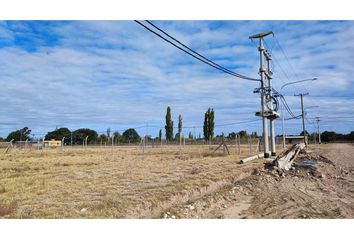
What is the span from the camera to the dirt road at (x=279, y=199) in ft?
23.2

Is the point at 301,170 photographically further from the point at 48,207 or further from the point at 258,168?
the point at 48,207

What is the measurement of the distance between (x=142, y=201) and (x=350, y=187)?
23.2 ft

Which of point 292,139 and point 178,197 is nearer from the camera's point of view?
point 178,197

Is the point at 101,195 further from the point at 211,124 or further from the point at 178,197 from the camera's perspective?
the point at 211,124

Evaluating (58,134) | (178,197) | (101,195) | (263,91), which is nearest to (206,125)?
(58,134)

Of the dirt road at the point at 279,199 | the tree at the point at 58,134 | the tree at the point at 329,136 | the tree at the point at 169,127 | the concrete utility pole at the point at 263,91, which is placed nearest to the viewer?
the dirt road at the point at 279,199

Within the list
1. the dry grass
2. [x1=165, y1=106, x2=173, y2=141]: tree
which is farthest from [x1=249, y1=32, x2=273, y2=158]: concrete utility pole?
[x1=165, y1=106, x2=173, y2=141]: tree

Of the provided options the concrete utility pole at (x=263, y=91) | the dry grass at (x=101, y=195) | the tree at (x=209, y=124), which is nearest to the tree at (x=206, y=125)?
the tree at (x=209, y=124)

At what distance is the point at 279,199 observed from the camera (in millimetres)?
8703

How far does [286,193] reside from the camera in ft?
31.2

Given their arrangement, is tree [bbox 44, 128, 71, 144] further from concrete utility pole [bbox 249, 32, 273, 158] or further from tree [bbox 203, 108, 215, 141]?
concrete utility pole [bbox 249, 32, 273, 158]

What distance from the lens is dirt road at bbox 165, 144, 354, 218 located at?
708 cm

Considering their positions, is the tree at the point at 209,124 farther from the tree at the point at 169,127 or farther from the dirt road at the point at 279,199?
the dirt road at the point at 279,199
